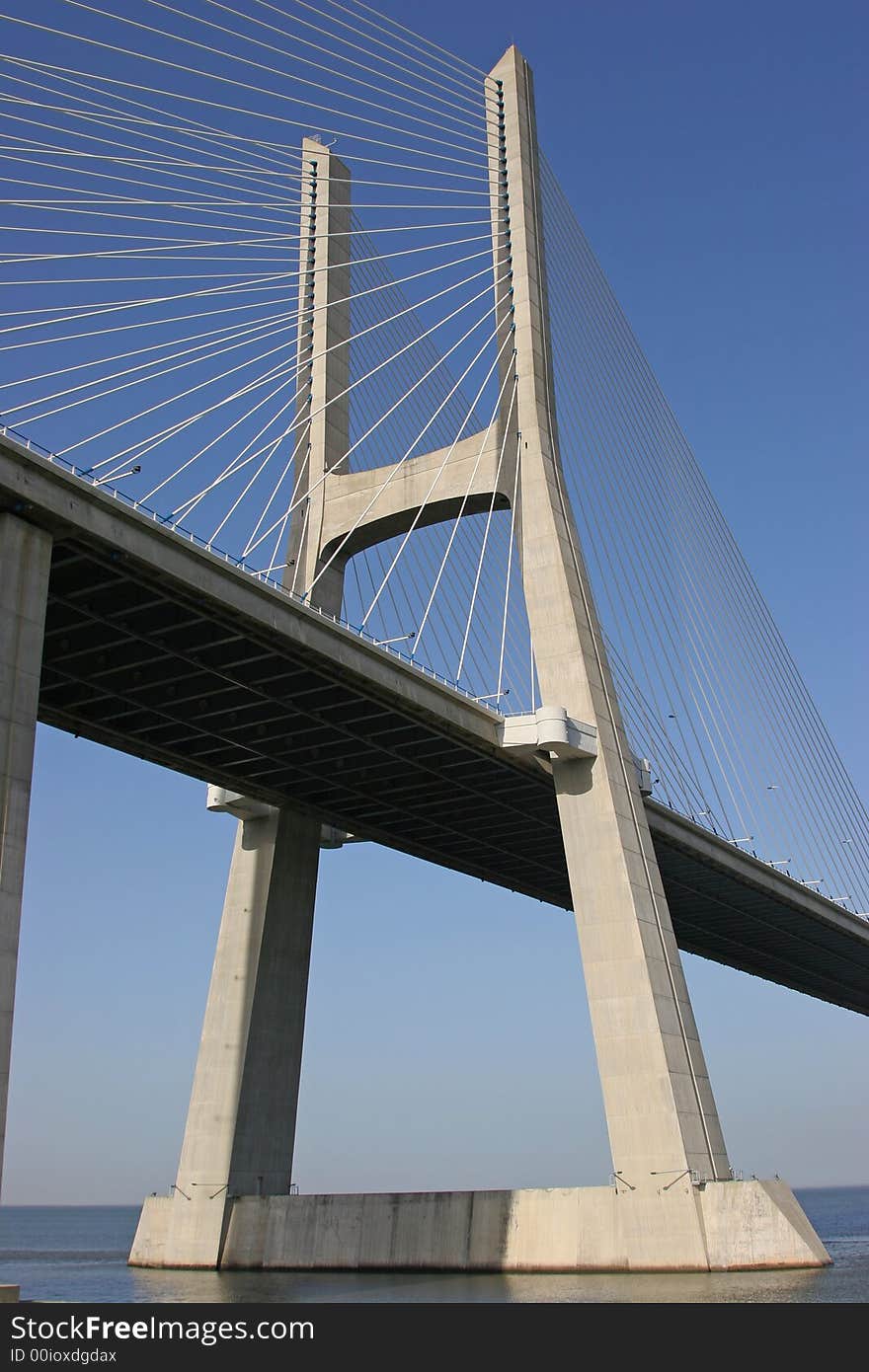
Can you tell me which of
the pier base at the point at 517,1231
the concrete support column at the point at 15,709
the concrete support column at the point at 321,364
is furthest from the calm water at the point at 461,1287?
the concrete support column at the point at 321,364

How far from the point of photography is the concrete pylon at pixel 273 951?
122 feet

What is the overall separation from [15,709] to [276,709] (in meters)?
11.8

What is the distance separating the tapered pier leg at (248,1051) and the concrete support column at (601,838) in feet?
27.5

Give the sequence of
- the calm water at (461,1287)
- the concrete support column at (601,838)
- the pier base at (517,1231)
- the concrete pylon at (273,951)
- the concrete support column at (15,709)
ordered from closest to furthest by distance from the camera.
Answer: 1. the concrete support column at (15,709)
2. the calm water at (461,1287)
3. the pier base at (517,1231)
4. the concrete support column at (601,838)
5. the concrete pylon at (273,951)

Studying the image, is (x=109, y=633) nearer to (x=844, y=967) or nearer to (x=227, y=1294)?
(x=227, y=1294)

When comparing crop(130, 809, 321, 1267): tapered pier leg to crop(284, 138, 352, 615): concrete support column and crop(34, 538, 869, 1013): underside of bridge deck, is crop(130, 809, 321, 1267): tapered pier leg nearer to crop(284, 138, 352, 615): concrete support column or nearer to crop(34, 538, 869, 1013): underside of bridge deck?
crop(34, 538, 869, 1013): underside of bridge deck

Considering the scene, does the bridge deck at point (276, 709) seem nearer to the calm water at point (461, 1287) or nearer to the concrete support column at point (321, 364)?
the concrete support column at point (321, 364)

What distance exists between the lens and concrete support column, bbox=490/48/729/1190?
105 ft

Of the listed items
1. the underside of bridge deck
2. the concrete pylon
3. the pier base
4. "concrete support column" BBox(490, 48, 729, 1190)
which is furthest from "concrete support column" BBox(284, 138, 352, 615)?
the pier base

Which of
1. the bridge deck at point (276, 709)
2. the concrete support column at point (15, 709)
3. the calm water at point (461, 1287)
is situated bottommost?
the calm water at point (461, 1287)

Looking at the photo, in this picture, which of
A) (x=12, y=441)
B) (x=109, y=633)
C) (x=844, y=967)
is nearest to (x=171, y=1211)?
(x=109, y=633)

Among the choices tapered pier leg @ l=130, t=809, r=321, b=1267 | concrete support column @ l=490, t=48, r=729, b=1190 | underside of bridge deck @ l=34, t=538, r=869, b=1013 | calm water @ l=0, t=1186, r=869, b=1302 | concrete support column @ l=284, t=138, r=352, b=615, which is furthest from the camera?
concrete support column @ l=284, t=138, r=352, b=615

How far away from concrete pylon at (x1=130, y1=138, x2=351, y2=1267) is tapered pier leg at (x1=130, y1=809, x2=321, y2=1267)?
0.03 meters

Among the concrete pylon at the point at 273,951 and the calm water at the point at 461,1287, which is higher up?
the concrete pylon at the point at 273,951
